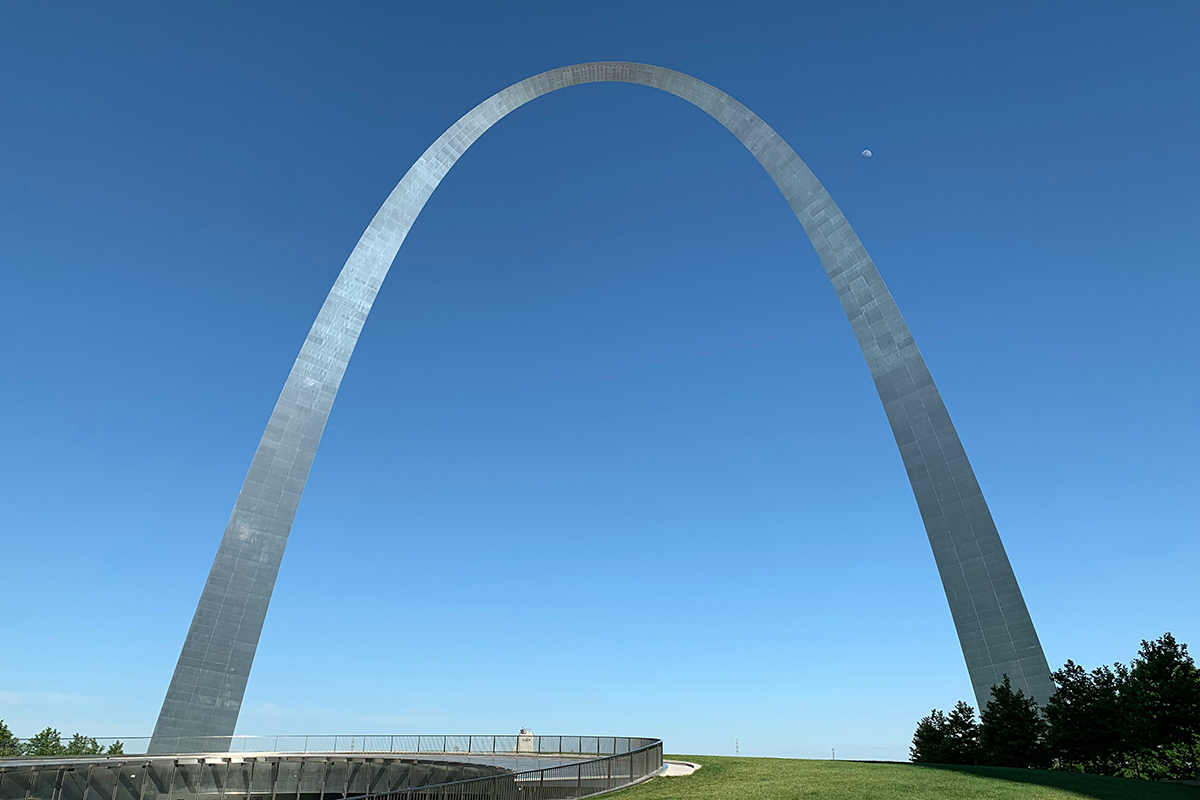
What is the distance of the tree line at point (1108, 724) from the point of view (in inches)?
902

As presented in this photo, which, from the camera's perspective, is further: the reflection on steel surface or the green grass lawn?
the reflection on steel surface

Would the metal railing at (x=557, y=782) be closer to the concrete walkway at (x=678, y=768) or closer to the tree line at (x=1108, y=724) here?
the concrete walkway at (x=678, y=768)

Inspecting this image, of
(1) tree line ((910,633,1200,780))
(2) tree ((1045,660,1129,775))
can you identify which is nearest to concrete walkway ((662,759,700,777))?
(1) tree line ((910,633,1200,780))

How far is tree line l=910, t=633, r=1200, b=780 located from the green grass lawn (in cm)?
394

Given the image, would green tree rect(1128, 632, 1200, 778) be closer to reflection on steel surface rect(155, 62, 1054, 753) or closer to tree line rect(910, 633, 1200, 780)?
tree line rect(910, 633, 1200, 780)

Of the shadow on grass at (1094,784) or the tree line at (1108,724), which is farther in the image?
the tree line at (1108,724)

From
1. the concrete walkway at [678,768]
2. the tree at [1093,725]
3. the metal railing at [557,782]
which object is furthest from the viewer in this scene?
the tree at [1093,725]

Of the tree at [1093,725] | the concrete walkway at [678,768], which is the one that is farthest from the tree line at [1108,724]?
the concrete walkway at [678,768]

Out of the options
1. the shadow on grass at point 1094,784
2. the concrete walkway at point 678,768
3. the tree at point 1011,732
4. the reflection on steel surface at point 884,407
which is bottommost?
the shadow on grass at point 1094,784

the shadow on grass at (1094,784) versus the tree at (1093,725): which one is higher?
the tree at (1093,725)

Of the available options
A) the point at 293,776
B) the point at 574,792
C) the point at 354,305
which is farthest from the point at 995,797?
the point at 354,305

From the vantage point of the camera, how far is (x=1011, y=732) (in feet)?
80.6

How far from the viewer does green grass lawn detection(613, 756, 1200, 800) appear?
16.6 meters

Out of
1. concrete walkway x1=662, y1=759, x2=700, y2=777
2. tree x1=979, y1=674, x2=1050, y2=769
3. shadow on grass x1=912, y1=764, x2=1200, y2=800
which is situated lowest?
shadow on grass x1=912, y1=764, x2=1200, y2=800
